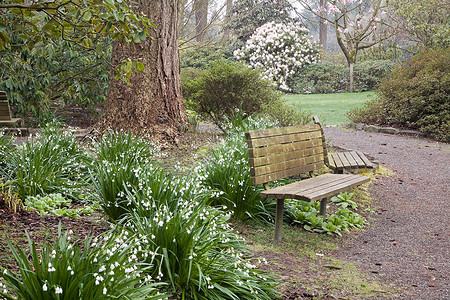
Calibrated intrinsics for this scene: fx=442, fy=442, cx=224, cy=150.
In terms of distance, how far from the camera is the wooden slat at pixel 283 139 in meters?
4.32

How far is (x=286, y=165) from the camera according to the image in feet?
15.9

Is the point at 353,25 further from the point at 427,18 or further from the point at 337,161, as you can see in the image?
the point at 337,161

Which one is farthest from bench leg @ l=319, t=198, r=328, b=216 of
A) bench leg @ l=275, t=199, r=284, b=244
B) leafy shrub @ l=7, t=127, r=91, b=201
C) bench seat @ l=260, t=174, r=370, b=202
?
leafy shrub @ l=7, t=127, r=91, b=201

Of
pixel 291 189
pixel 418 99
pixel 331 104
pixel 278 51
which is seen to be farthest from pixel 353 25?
pixel 291 189

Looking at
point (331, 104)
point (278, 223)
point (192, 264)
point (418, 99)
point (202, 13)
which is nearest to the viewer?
point (192, 264)

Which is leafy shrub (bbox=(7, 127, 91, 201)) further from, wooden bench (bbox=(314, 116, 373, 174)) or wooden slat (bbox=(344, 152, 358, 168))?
wooden slat (bbox=(344, 152, 358, 168))

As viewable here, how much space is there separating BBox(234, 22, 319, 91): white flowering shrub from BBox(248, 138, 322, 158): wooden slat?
15199 millimetres

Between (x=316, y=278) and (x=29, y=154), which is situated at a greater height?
(x=29, y=154)

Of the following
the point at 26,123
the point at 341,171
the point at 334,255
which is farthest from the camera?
the point at 26,123

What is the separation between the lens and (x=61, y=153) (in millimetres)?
5133

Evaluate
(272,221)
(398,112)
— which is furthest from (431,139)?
(272,221)

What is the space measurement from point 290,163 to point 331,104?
12673 mm

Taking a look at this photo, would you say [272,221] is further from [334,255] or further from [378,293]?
[378,293]

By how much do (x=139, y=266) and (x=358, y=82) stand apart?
66.3 feet
